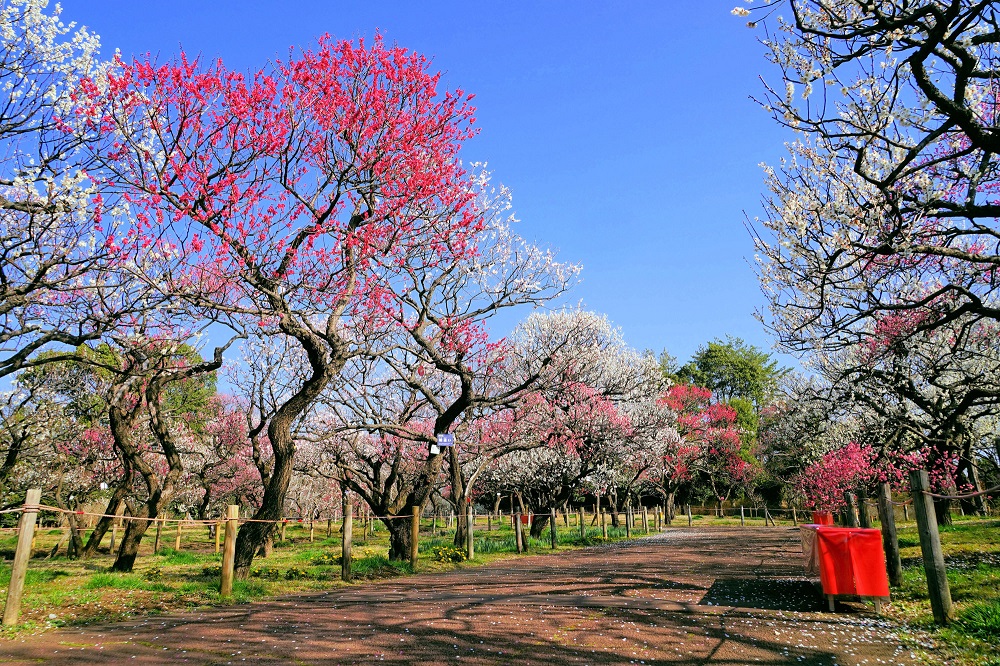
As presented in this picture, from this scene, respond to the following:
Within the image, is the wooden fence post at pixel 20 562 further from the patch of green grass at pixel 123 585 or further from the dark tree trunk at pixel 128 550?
the dark tree trunk at pixel 128 550

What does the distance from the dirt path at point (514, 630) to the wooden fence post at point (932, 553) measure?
2.19ft

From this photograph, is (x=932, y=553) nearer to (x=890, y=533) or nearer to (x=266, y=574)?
(x=890, y=533)

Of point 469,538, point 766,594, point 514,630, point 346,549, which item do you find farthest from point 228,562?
point 766,594

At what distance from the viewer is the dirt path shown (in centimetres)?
558

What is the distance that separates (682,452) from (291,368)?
26.3 meters

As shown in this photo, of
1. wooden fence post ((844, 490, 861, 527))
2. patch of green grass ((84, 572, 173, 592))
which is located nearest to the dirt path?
wooden fence post ((844, 490, 861, 527))

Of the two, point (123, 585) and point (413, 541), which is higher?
point (413, 541)

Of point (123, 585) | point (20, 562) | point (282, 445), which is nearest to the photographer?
point (20, 562)

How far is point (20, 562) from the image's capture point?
700 cm

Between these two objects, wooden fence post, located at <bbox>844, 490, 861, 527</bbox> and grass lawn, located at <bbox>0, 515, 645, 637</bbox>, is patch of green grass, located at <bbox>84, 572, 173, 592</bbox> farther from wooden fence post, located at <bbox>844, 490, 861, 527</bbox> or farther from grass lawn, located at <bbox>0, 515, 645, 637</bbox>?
wooden fence post, located at <bbox>844, 490, 861, 527</bbox>

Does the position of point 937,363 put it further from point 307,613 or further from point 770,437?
point 770,437

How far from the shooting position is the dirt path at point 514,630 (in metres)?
5.58

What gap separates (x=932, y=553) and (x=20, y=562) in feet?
35.7

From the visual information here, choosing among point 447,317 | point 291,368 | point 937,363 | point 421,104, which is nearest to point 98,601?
point 447,317
